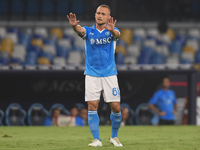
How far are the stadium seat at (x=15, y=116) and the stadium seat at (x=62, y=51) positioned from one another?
5.52m

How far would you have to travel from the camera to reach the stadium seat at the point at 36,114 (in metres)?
13.0

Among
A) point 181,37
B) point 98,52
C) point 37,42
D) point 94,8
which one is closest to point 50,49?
point 37,42

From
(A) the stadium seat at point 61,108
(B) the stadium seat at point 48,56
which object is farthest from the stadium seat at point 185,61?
(A) the stadium seat at point 61,108

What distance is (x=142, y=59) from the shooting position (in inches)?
735

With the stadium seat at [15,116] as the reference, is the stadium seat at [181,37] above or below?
above

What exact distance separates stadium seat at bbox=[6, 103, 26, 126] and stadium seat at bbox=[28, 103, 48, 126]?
21cm

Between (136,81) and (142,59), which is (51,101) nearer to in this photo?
(136,81)

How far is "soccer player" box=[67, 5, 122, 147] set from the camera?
6.06m

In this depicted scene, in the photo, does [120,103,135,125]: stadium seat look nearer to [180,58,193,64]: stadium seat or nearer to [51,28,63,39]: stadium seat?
[180,58,193,64]: stadium seat

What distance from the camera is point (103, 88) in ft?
20.1

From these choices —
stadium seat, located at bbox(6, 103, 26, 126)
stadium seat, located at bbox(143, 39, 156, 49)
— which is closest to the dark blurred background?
stadium seat, located at bbox(143, 39, 156, 49)

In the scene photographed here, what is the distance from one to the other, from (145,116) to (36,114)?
10.9ft

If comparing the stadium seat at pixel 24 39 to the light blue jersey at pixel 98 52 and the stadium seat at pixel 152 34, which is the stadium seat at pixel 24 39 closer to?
the stadium seat at pixel 152 34

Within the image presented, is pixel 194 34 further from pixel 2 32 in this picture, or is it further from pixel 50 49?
pixel 2 32
